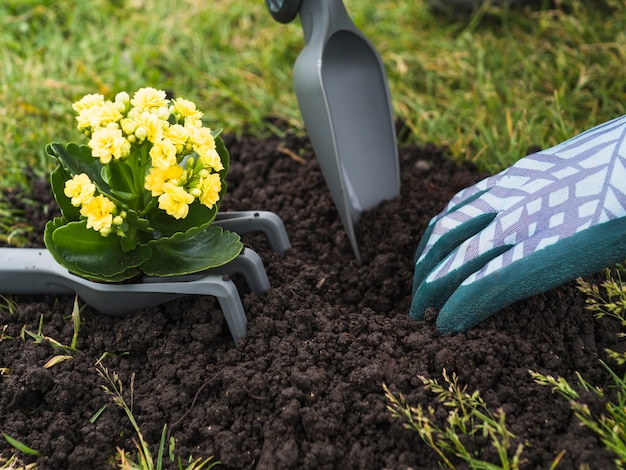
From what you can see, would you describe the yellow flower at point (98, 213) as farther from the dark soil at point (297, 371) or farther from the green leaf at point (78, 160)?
the dark soil at point (297, 371)

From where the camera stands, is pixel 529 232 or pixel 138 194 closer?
pixel 529 232

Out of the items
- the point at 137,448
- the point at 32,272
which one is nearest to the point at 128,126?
the point at 32,272

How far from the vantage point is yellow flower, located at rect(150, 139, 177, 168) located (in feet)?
4.24

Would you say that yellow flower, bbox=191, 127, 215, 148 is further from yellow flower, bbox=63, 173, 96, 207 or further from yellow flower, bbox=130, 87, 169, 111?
yellow flower, bbox=63, 173, 96, 207

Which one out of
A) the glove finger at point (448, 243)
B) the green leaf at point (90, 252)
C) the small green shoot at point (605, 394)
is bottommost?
the small green shoot at point (605, 394)

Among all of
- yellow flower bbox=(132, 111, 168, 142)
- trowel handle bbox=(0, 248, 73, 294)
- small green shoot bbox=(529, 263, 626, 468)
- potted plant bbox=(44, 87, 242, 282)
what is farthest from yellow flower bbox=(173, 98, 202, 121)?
small green shoot bbox=(529, 263, 626, 468)

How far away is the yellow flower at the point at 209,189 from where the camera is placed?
1.36 m

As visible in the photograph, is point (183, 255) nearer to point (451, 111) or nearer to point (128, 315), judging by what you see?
point (128, 315)

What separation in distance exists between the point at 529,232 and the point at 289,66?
1.64 metres

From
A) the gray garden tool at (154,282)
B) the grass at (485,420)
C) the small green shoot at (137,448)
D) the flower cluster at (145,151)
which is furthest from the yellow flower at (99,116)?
the grass at (485,420)

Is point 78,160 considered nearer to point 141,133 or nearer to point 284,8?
point 141,133

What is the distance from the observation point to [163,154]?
4.28 ft

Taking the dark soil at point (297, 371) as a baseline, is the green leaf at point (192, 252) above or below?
above

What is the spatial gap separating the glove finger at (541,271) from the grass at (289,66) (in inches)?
31.9
